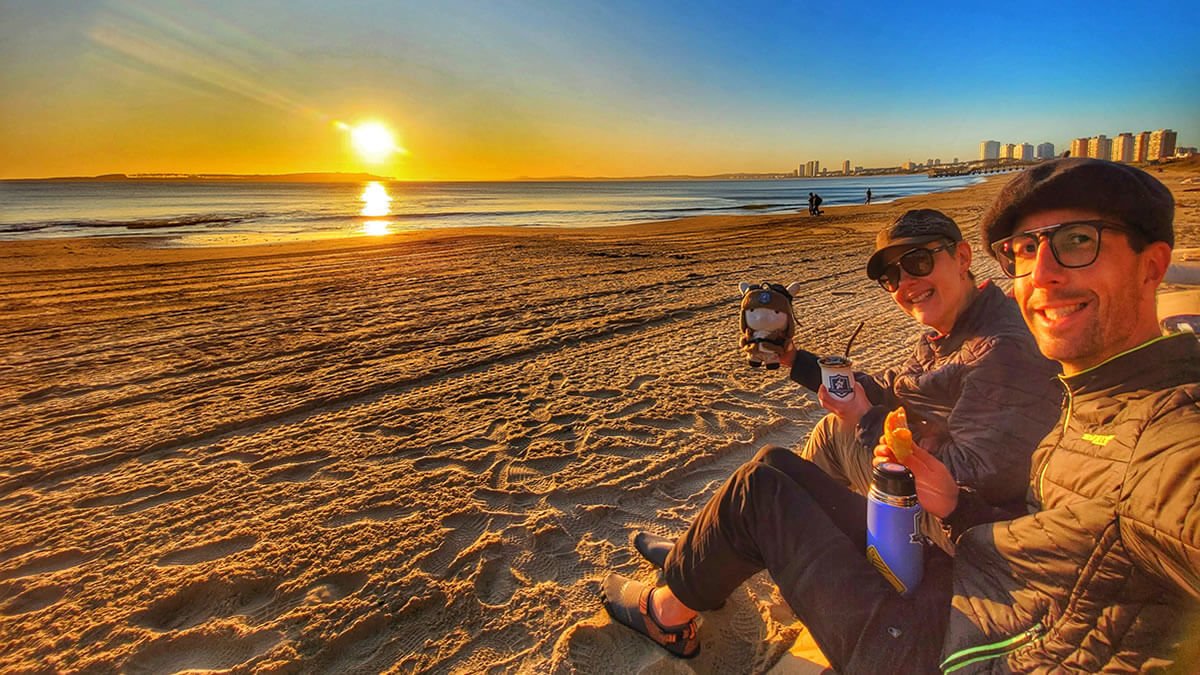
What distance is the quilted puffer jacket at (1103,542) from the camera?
115cm

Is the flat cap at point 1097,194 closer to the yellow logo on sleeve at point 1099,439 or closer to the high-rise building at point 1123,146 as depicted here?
the yellow logo on sleeve at point 1099,439

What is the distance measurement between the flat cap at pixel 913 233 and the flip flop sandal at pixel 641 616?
5.72 feet

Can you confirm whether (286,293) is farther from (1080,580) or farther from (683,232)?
(683,232)

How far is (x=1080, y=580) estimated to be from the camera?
1327mm

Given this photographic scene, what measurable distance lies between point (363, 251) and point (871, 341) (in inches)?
506

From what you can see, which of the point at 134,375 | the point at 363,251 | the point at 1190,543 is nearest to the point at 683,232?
the point at 363,251

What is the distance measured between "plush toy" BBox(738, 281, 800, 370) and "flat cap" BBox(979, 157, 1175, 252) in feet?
3.62

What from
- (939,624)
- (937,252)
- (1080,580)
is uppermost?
(937,252)

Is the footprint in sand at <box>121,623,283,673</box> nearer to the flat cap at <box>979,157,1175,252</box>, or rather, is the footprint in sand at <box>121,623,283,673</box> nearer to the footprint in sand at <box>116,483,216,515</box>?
the footprint in sand at <box>116,483,216,515</box>

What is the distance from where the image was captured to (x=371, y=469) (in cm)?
385

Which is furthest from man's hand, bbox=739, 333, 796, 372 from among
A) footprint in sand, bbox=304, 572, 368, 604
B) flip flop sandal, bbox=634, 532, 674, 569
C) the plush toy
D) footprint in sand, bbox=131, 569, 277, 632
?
footprint in sand, bbox=131, 569, 277, 632

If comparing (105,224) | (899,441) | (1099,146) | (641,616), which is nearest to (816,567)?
(899,441)

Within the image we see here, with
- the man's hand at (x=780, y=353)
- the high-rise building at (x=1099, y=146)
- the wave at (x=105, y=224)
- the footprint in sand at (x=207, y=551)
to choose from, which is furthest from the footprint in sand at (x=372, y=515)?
the high-rise building at (x=1099, y=146)

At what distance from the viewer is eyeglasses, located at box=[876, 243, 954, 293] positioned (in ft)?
8.00
